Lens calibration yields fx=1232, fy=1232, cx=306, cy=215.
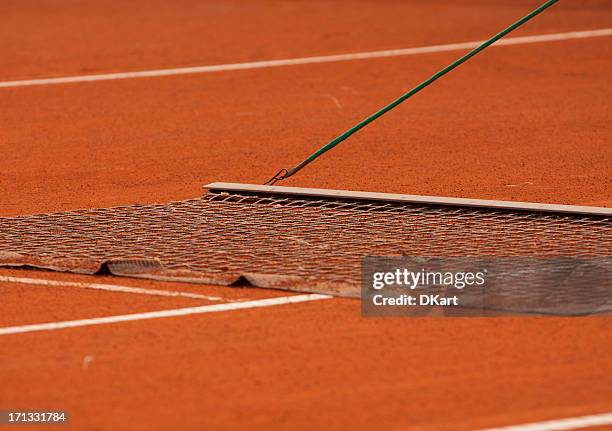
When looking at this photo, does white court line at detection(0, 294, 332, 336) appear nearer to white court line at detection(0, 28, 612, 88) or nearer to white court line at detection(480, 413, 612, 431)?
white court line at detection(480, 413, 612, 431)

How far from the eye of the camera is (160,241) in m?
7.59

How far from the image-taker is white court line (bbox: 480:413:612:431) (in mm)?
5328

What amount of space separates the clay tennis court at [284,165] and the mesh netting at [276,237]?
0.14m

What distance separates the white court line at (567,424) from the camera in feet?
17.5

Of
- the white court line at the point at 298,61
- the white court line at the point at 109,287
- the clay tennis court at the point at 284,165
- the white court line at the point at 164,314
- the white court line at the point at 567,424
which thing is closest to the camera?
the white court line at the point at 567,424

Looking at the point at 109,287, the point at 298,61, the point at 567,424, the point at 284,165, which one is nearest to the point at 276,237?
the point at 109,287

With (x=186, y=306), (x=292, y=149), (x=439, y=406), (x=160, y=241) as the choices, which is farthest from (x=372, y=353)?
(x=292, y=149)

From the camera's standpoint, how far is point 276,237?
7613mm

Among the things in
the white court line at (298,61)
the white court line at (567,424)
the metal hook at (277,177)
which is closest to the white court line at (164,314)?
the white court line at (567,424)

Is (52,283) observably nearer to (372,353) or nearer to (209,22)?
(372,353)

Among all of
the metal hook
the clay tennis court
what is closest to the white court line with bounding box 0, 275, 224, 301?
the clay tennis court

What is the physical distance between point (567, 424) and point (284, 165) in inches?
177

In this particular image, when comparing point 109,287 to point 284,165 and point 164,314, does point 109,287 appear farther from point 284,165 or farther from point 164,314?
point 284,165

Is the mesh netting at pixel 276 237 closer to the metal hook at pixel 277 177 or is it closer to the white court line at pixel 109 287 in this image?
the white court line at pixel 109 287
